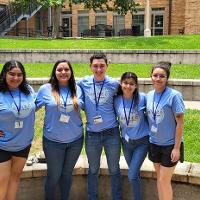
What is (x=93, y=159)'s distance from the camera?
181 inches

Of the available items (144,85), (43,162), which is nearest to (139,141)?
(43,162)

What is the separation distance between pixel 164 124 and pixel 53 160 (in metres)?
1.25

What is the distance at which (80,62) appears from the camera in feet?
50.9

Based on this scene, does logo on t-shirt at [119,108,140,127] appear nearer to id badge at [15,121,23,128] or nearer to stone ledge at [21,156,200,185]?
stone ledge at [21,156,200,185]

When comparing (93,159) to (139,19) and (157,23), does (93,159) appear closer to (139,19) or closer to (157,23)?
(157,23)

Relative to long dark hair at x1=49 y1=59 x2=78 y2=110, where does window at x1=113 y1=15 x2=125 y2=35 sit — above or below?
above

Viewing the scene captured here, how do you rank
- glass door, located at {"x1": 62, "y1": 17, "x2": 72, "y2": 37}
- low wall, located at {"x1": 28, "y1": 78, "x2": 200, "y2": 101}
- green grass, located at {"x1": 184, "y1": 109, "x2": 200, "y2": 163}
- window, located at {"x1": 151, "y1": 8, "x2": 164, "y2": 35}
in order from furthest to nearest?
glass door, located at {"x1": 62, "y1": 17, "x2": 72, "y2": 37}
window, located at {"x1": 151, "y1": 8, "x2": 164, "y2": 35}
low wall, located at {"x1": 28, "y1": 78, "x2": 200, "y2": 101}
green grass, located at {"x1": 184, "y1": 109, "x2": 200, "y2": 163}

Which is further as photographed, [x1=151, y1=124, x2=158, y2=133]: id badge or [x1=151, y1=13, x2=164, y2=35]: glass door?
[x1=151, y1=13, x2=164, y2=35]: glass door

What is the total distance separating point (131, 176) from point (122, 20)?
3000cm

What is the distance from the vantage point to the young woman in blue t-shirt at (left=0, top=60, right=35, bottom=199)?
4.09m

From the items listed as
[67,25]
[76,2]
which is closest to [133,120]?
[76,2]

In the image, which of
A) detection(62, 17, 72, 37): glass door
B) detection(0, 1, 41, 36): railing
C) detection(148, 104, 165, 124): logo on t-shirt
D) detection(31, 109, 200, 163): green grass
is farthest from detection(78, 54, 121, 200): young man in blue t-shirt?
detection(62, 17, 72, 37): glass door

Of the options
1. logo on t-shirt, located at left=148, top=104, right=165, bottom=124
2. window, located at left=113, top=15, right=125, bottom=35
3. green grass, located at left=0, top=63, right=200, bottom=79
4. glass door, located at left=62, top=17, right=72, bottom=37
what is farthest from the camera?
glass door, located at left=62, top=17, right=72, bottom=37

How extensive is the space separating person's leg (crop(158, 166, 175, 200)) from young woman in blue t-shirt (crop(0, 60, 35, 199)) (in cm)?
141
